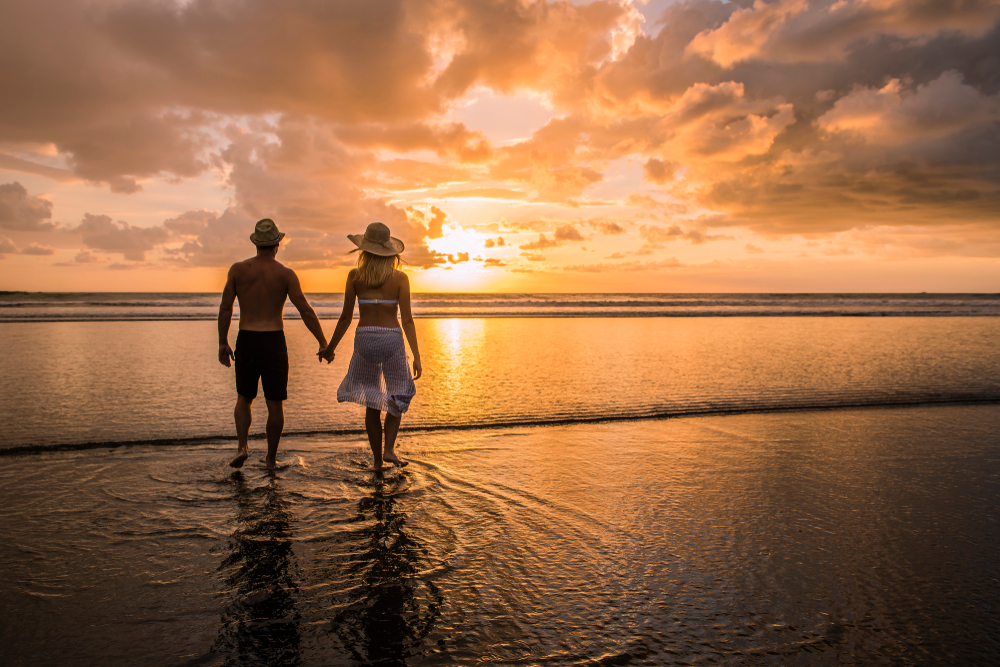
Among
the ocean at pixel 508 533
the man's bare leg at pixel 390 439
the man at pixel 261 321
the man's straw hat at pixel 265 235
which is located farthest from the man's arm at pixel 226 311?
the man's bare leg at pixel 390 439

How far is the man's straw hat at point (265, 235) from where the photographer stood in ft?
15.2

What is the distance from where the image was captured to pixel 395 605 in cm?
253

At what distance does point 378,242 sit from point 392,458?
174 centimetres

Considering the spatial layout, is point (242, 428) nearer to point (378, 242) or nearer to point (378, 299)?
point (378, 299)

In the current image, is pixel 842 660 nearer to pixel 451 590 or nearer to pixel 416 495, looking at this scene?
pixel 451 590

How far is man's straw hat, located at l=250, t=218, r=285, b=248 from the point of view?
4.62 m

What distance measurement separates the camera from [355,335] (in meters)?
4.50

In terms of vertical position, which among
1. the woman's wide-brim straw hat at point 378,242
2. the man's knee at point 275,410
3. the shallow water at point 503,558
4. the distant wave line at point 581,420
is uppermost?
the woman's wide-brim straw hat at point 378,242

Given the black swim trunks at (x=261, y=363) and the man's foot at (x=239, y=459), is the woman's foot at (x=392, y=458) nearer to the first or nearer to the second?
the black swim trunks at (x=261, y=363)

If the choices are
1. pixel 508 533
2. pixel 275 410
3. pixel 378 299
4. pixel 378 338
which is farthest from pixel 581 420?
pixel 275 410

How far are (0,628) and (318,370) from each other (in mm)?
7431

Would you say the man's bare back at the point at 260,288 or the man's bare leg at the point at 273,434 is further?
the man's bare back at the point at 260,288

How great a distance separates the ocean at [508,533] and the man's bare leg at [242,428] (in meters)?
0.20

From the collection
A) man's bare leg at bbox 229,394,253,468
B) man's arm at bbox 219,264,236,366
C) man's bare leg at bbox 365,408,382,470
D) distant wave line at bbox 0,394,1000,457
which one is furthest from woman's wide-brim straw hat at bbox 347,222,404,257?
distant wave line at bbox 0,394,1000,457
